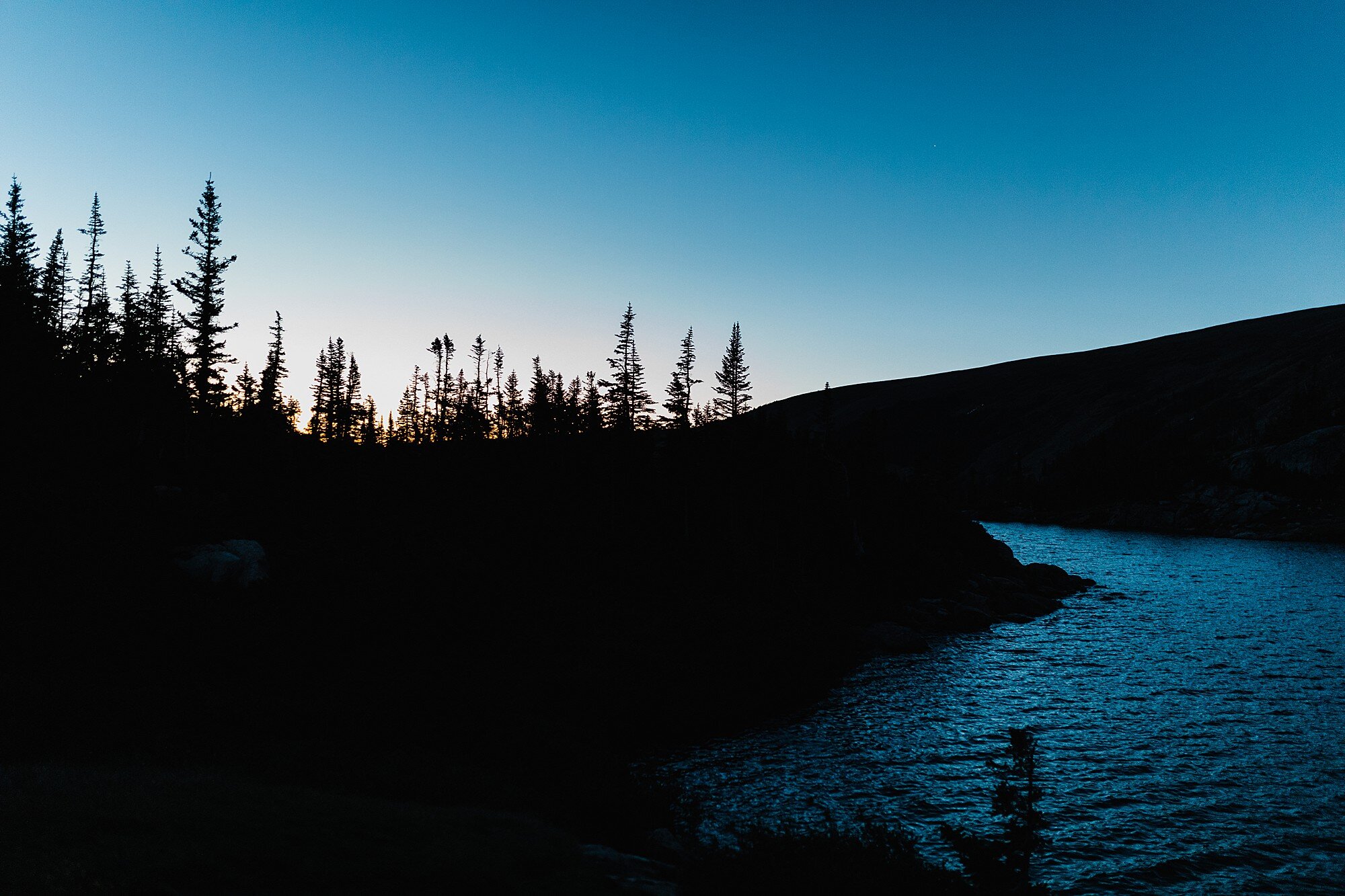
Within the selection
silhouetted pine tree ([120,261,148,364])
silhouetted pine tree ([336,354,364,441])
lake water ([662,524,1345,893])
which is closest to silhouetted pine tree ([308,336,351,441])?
silhouetted pine tree ([336,354,364,441])

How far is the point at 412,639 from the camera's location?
35.0 meters

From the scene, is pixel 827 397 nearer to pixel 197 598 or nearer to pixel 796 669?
pixel 796 669

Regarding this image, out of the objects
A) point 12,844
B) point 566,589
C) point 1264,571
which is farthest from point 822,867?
point 1264,571

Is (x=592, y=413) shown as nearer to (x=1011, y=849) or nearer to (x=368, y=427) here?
(x=368, y=427)

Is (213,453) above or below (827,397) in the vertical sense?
below

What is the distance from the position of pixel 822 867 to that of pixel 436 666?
75.5 feet

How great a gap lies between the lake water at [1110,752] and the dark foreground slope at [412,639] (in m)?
4.21

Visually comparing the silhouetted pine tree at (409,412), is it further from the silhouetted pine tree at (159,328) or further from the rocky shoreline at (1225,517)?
the rocky shoreline at (1225,517)

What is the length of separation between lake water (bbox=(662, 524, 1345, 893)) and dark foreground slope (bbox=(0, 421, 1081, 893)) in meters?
4.21

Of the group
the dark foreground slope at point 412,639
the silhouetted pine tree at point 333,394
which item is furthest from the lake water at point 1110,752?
the silhouetted pine tree at point 333,394

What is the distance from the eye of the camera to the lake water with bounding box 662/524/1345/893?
67.5ft

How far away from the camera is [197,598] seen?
3247 cm

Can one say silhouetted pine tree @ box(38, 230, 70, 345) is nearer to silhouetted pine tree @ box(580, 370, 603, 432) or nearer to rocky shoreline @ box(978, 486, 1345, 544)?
silhouetted pine tree @ box(580, 370, 603, 432)

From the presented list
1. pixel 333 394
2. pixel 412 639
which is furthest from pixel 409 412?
pixel 412 639
